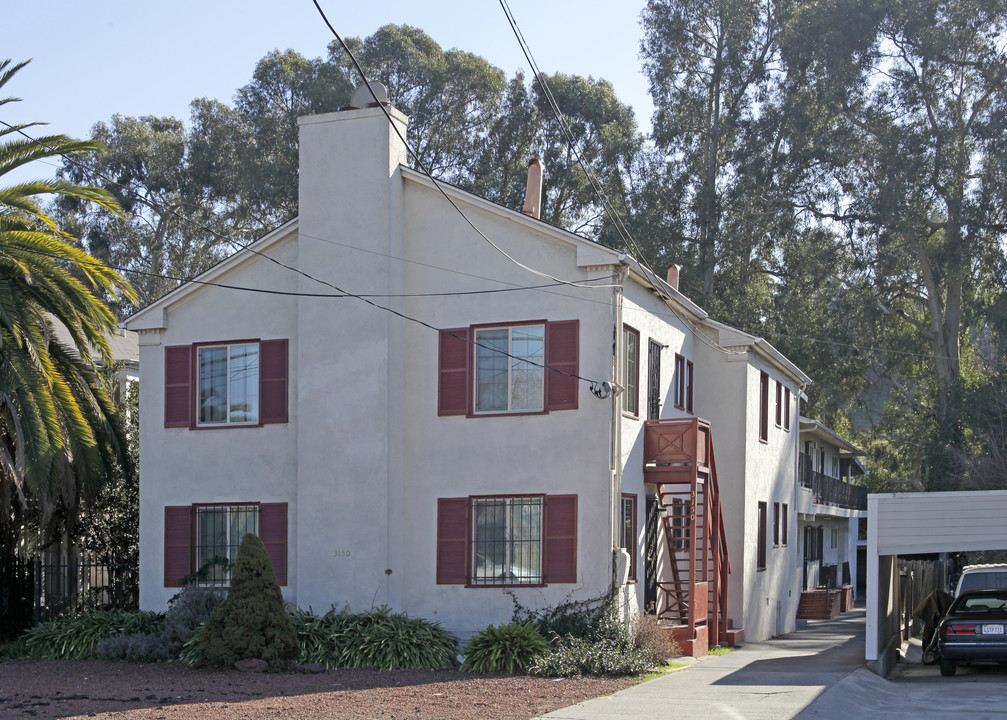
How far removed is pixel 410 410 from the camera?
1902 cm

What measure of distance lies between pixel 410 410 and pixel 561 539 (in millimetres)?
3466

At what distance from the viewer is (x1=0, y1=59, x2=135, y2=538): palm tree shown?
1909 cm

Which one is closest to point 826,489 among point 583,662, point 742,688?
point 583,662

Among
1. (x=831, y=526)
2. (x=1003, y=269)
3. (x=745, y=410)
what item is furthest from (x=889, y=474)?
(x=745, y=410)

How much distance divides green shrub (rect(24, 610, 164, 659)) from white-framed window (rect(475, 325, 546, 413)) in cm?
707

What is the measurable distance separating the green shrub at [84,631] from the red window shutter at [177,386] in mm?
3548

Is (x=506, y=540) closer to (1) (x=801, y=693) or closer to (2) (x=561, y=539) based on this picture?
(2) (x=561, y=539)

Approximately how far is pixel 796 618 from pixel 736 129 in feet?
66.0

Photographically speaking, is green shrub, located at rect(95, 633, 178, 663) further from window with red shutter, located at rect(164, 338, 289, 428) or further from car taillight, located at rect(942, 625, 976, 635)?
car taillight, located at rect(942, 625, 976, 635)

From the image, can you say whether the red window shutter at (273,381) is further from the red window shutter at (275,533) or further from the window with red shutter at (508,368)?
the window with red shutter at (508,368)

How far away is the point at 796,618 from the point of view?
101ft

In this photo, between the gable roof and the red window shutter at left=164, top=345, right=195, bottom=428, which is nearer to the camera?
the gable roof

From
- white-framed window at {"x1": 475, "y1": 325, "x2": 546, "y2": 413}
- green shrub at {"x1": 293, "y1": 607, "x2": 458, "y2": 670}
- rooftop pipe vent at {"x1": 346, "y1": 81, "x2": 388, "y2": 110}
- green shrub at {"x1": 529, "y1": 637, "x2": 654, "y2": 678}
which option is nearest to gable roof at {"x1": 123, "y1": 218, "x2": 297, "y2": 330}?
rooftop pipe vent at {"x1": 346, "y1": 81, "x2": 388, "y2": 110}

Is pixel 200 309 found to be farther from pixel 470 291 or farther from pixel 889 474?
pixel 889 474
